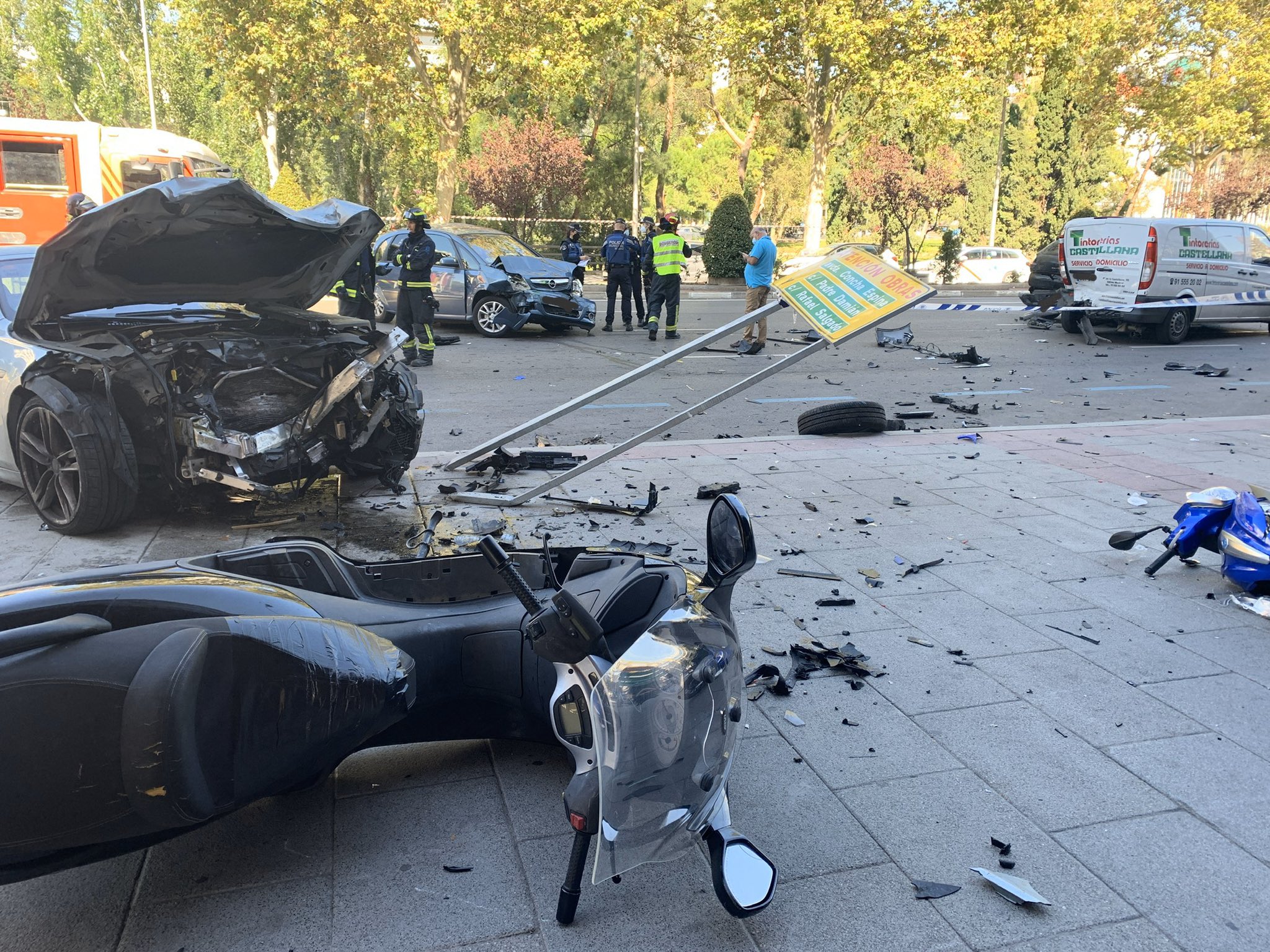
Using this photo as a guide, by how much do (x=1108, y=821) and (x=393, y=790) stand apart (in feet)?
7.38

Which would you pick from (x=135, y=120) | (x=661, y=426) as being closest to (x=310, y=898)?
(x=661, y=426)

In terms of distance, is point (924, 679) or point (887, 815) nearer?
point (887, 815)

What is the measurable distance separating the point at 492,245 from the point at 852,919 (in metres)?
15.6

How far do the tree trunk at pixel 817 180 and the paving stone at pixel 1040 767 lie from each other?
3022cm

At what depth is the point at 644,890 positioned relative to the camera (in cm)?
261

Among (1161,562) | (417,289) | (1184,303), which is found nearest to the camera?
(1161,562)

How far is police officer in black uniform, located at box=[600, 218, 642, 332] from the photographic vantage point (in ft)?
55.9

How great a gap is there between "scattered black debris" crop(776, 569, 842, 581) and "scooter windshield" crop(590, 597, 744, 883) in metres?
2.67

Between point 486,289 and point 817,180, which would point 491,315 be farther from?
point 817,180

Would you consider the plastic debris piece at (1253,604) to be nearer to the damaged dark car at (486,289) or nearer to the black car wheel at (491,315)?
the damaged dark car at (486,289)

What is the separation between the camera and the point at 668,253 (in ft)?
52.7

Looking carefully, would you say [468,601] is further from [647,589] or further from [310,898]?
[310,898]

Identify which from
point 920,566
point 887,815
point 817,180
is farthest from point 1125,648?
point 817,180

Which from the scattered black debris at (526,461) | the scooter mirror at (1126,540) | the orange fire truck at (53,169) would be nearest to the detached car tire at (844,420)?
the scattered black debris at (526,461)
